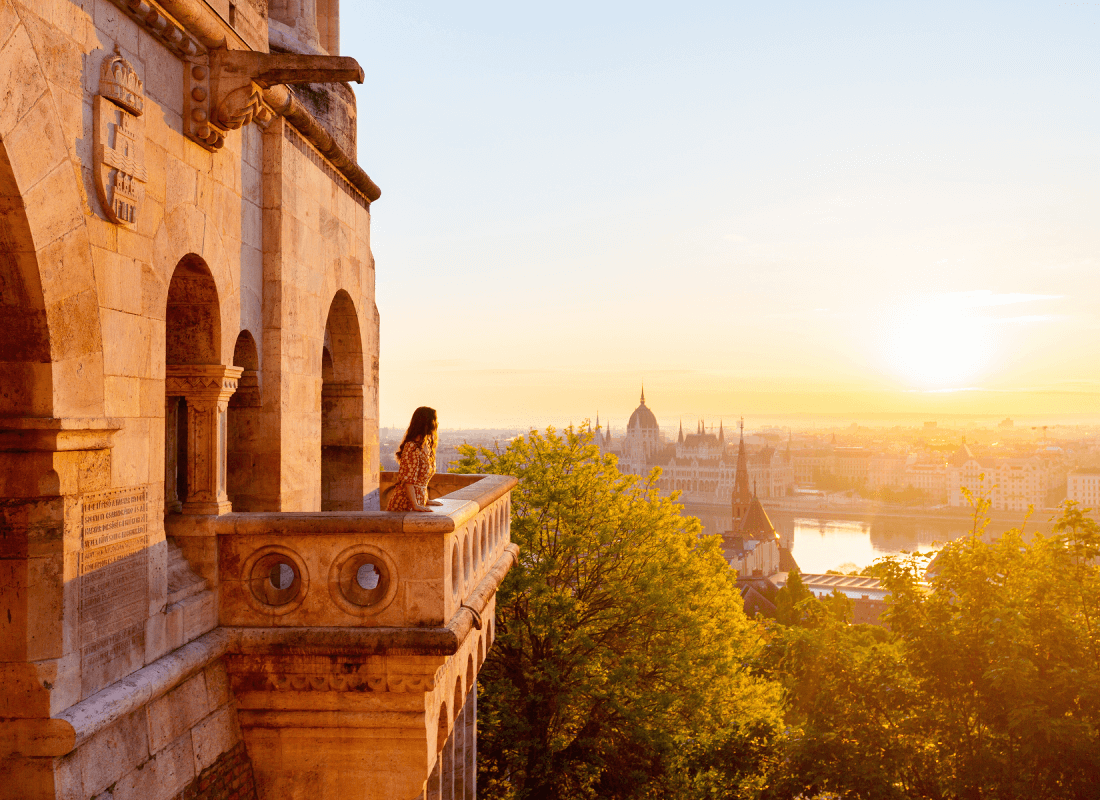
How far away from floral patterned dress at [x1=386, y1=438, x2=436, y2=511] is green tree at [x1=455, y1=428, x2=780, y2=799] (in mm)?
10494

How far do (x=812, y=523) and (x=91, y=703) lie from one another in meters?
201

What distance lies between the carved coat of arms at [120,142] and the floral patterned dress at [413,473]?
2298 millimetres

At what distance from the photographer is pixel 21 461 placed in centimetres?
425

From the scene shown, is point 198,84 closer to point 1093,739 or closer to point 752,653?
point 1093,739

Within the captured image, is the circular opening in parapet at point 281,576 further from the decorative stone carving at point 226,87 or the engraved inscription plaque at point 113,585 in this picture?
the decorative stone carving at point 226,87

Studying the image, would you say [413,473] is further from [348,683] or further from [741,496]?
[741,496]

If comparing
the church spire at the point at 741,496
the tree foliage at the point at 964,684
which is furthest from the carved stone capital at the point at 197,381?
the church spire at the point at 741,496

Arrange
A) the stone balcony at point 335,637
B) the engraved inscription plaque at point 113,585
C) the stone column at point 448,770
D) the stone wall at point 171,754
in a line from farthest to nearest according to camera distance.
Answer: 1. the stone column at point 448,770
2. the stone balcony at point 335,637
3. the engraved inscription plaque at point 113,585
4. the stone wall at point 171,754

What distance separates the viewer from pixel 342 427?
10312 mm

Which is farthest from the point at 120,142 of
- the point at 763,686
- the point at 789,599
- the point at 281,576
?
the point at 789,599

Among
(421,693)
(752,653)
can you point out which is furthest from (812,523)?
(421,693)

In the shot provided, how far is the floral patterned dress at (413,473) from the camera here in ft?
20.8

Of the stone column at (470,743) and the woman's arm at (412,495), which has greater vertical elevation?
the woman's arm at (412,495)

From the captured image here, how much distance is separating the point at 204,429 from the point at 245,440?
117cm
